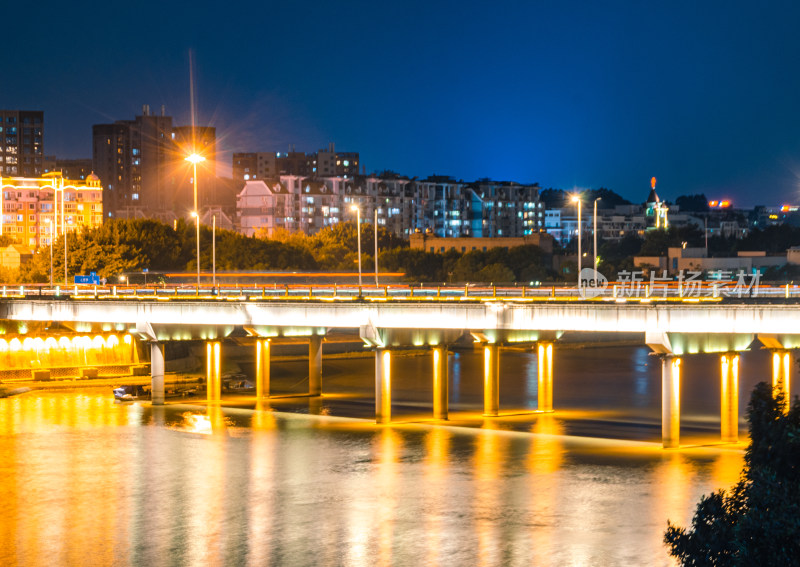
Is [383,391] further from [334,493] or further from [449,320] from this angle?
[334,493]

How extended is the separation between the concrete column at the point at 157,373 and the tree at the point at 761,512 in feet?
148

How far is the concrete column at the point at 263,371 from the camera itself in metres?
66.5

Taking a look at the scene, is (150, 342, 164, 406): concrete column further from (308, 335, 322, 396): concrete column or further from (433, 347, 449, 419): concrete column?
(433, 347, 449, 419): concrete column

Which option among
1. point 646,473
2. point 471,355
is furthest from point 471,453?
point 471,355

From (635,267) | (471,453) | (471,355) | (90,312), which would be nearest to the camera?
(471,453)

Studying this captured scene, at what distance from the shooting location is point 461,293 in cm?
6100

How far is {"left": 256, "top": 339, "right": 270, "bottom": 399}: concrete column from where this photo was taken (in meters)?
66.5

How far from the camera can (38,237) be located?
197750mm

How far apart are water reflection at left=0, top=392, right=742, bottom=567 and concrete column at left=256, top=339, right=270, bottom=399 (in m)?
9.39

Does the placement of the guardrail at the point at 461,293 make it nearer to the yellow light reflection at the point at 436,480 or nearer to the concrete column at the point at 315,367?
the concrete column at the point at 315,367

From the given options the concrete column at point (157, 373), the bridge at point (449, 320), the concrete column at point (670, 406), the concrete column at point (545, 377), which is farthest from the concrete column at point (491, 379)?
the concrete column at point (157, 373)

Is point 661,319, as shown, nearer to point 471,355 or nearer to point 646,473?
point 646,473

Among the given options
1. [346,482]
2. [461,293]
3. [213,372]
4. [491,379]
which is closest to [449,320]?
[491,379]

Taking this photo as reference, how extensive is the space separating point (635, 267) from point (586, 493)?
366 feet
